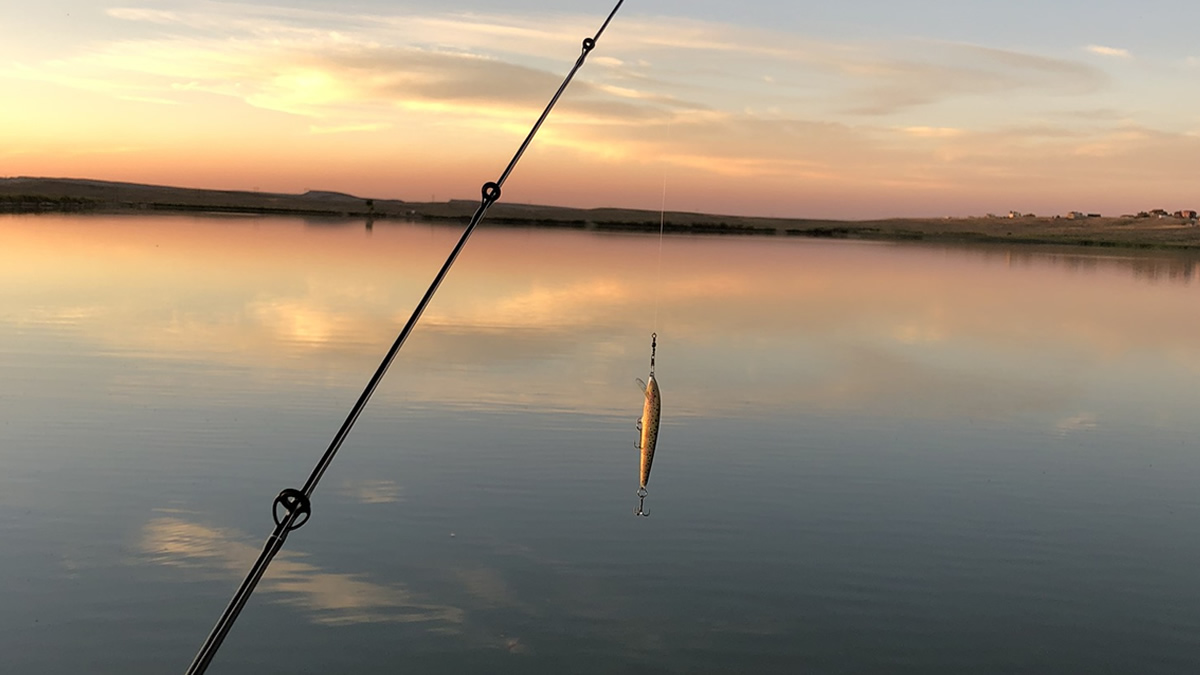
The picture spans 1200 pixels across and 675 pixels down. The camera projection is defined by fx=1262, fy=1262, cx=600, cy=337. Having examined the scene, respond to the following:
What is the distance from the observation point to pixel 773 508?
16172mm

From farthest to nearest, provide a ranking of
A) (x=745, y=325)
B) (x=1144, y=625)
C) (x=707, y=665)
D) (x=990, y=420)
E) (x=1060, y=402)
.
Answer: (x=745, y=325)
(x=1060, y=402)
(x=990, y=420)
(x=1144, y=625)
(x=707, y=665)

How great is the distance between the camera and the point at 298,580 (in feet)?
41.9

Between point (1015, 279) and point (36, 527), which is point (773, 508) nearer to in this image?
point (36, 527)

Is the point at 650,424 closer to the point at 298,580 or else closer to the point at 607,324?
the point at 298,580

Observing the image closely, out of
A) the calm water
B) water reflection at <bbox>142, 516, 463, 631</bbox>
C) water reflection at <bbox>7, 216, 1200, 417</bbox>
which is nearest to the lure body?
the calm water

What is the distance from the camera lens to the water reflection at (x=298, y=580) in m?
11.9

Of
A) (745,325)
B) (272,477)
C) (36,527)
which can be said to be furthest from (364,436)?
(745,325)

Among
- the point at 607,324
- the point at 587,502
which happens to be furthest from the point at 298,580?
the point at 607,324

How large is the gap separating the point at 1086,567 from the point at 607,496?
19.2ft

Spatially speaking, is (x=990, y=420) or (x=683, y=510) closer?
(x=683, y=510)

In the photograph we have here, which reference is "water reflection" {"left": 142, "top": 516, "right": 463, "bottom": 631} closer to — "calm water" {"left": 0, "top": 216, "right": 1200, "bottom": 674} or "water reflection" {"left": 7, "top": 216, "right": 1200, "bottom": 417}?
"calm water" {"left": 0, "top": 216, "right": 1200, "bottom": 674}

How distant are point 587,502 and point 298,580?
447cm

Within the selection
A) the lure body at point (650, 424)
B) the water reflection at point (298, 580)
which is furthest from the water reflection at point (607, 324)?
the lure body at point (650, 424)

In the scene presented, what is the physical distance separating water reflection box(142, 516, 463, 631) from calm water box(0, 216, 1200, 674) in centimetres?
4
